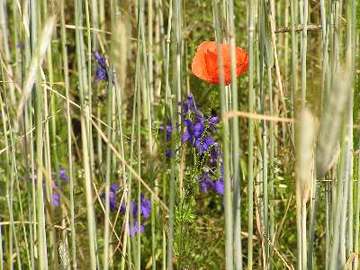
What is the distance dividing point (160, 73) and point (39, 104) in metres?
1.12

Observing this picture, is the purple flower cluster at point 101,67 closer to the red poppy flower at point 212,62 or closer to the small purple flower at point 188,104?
the small purple flower at point 188,104

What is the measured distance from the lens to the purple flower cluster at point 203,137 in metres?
1.14

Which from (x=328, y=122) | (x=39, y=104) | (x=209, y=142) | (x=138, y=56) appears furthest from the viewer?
(x=209, y=142)

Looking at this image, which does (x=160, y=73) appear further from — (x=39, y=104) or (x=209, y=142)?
(x=39, y=104)

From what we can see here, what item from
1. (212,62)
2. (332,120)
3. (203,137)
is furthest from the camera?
(203,137)

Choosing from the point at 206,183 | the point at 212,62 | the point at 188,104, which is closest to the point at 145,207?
the point at 206,183

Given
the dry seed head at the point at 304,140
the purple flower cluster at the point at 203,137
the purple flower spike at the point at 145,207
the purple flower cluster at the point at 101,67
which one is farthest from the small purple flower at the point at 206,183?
the dry seed head at the point at 304,140

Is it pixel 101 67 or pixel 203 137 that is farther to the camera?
pixel 101 67

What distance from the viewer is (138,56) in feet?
2.68

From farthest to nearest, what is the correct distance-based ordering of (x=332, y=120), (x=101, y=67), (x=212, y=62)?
(x=101, y=67), (x=212, y=62), (x=332, y=120)

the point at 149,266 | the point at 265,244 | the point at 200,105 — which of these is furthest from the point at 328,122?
the point at 200,105

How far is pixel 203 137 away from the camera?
111cm

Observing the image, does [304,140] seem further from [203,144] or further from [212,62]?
[203,144]

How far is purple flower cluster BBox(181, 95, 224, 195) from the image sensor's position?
1.14m
